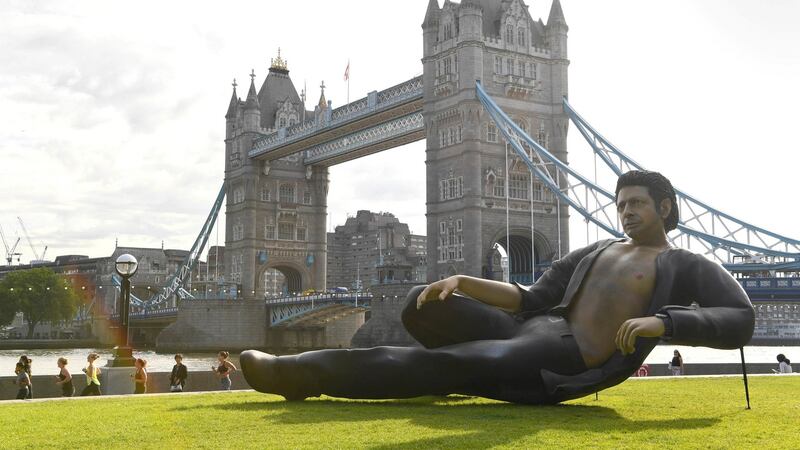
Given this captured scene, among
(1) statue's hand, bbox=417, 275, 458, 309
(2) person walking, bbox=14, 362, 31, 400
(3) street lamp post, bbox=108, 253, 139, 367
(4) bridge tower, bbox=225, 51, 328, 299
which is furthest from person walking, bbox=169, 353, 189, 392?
(4) bridge tower, bbox=225, 51, 328, 299

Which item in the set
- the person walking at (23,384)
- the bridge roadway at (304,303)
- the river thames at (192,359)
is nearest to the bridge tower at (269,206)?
the bridge roadway at (304,303)

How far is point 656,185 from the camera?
985 cm

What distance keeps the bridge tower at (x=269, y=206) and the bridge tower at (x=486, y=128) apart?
955 inches

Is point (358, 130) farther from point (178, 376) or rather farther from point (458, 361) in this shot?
point (458, 361)

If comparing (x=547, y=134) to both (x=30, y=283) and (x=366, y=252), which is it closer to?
(x=30, y=283)

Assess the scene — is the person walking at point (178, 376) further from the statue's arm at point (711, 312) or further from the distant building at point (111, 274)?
the distant building at point (111, 274)

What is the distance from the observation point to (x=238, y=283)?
261 feet

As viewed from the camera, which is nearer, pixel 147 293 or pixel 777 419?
pixel 777 419

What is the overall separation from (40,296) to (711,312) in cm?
9176

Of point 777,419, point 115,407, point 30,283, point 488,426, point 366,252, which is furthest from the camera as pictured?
point 366,252

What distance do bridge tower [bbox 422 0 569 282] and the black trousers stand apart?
139 feet

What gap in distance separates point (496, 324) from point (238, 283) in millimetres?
71236

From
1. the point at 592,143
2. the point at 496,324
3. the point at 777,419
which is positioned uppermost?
the point at 592,143

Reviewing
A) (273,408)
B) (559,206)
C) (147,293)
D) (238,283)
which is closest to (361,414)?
(273,408)
